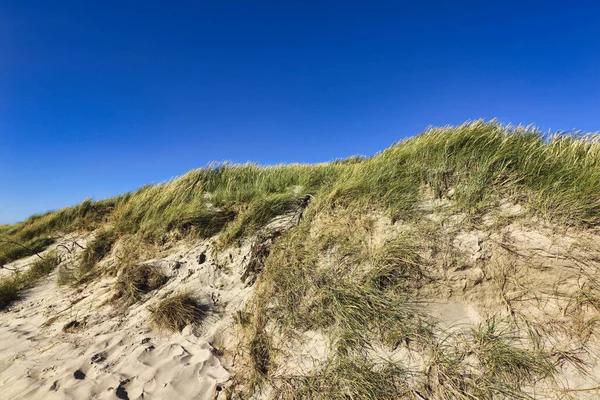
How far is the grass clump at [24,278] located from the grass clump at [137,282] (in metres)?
2.42

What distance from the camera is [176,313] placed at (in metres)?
3.97

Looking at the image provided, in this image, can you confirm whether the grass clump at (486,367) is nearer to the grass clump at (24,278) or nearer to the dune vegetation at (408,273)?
the dune vegetation at (408,273)

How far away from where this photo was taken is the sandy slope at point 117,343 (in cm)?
308

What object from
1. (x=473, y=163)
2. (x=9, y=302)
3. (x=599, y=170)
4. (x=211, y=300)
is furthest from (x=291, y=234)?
(x=9, y=302)

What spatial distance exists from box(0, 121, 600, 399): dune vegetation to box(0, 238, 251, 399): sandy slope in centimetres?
27

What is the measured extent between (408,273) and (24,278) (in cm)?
734

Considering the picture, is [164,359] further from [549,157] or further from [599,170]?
[599,170]

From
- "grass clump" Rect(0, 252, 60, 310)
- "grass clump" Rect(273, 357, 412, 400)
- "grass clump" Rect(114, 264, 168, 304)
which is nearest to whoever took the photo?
"grass clump" Rect(273, 357, 412, 400)

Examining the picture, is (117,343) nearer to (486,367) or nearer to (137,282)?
(137,282)

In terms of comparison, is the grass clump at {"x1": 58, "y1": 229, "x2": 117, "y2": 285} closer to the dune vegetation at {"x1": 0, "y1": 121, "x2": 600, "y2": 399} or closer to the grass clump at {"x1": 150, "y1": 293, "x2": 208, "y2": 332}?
the dune vegetation at {"x1": 0, "y1": 121, "x2": 600, "y2": 399}

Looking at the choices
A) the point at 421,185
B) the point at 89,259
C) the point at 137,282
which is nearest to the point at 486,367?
the point at 421,185

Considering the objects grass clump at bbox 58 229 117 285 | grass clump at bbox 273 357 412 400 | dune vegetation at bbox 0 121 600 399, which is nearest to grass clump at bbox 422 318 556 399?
dune vegetation at bbox 0 121 600 399

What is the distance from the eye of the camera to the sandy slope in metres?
3.08

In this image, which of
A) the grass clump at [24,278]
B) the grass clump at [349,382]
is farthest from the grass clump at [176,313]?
Answer: the grass clump at [24,278]
